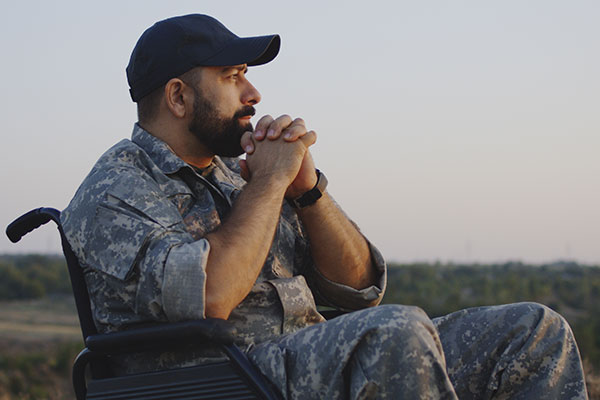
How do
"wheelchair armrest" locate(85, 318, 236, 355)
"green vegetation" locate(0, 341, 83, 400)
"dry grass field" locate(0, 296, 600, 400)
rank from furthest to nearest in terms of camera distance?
"green vegetation" locate(0, 341, 83, 400), "dry grass field" locate(0, 296, 600, 400), "wheelchair armrest" locate(85, 318, 236, 355)

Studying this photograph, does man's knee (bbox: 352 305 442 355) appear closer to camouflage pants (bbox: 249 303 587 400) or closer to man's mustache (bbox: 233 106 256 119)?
camouflage pants (bbox: 249 303 587 400)

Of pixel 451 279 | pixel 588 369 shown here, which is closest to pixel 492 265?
pixel 451 279

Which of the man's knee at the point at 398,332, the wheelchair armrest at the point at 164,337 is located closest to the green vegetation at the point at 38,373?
the wheelchair armrest at the point at 164,337

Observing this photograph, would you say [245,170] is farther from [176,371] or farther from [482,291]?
[482,291]

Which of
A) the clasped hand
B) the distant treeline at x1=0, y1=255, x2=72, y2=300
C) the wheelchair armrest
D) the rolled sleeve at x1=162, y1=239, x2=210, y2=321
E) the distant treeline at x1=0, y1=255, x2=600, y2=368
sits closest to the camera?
the wheelchair armrest

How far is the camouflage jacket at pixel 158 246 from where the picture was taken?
92.8 inches

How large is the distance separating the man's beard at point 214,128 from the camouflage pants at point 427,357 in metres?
0.90

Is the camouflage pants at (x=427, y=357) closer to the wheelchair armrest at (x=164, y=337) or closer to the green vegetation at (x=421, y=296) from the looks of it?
the wheelchair armrest at (x=164, y=337)

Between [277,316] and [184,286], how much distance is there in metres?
0.51

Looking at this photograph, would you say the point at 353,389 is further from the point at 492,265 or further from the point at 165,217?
the point at 492,265

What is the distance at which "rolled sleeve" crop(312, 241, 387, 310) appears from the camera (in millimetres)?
3176

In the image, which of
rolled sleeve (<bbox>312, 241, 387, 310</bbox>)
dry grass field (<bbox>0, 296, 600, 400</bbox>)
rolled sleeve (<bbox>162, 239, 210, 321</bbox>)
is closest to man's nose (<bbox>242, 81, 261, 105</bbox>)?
rolled sleeve (<bbox>312, 241, 387, 310</bbox>)

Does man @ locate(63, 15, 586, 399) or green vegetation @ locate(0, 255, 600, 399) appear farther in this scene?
green vegetation @ locate(0, 255, 600, 399)

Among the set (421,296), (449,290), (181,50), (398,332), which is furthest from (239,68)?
(449,290)
